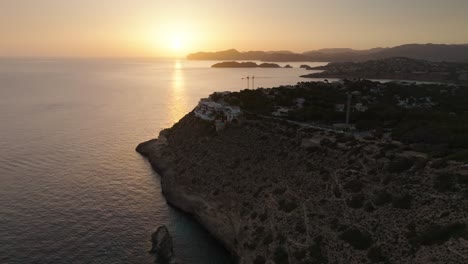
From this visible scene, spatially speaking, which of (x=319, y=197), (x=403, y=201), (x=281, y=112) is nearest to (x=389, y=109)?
(x=281, y=112)

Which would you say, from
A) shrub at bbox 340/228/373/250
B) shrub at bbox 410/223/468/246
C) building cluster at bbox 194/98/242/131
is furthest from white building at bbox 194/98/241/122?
shrub at bbox 410/223/468/246

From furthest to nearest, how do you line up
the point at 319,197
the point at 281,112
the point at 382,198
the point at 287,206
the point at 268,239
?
1. the point at 281,112
2. the point at 287,206
3. the point at 319,197
4. the point at 268,239
5. the point at 382,198

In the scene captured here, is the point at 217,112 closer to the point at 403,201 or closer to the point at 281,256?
the point at 281,256

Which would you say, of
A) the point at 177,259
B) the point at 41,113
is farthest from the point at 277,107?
the point at 41,113

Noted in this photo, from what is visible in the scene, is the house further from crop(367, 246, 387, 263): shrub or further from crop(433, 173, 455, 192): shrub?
crop(367, 246, 387, 263): shrub

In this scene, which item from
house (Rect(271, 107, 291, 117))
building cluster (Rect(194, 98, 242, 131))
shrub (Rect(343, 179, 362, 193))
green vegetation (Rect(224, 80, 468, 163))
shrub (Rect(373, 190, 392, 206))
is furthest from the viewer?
house (Rect(271, 107, 291, 117))

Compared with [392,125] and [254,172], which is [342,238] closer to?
[254,172]

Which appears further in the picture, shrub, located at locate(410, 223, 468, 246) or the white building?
the white building
